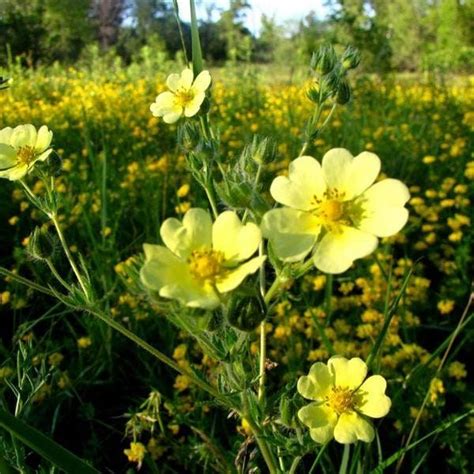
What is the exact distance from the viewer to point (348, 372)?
109 centimetres

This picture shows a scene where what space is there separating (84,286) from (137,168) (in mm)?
2488

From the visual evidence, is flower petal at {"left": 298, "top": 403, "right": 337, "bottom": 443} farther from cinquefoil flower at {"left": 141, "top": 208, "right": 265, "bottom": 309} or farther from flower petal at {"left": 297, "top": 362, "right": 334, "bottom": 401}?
cinquefoil flower at {"left": 141, "top": 208, "right": 265, "bottom": 309}

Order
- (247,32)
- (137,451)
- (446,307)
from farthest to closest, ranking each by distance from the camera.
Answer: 1. (247,32)
2. (446,307)
3. (137,451)

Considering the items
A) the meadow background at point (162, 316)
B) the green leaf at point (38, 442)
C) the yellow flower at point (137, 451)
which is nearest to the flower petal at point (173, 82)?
the meadow background at point (162, 316)

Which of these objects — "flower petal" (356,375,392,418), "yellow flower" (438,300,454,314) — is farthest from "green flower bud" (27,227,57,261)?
"yellow flower" (438,300,454,314)

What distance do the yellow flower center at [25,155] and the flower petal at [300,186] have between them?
1.76ft

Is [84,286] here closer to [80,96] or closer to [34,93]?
[80,96]

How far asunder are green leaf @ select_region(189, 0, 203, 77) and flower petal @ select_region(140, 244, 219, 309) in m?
0.45

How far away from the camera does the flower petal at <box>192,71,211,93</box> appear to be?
109 cm

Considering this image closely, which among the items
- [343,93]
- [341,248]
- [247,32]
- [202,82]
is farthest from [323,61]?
[247,32]

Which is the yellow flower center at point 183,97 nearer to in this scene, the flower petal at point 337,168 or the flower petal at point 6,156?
the flower petal at point 6,156

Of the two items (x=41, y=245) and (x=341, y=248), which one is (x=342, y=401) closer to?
(x=341, y=248)

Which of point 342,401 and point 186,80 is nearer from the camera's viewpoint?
point 342,401

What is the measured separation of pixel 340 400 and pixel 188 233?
468mm
